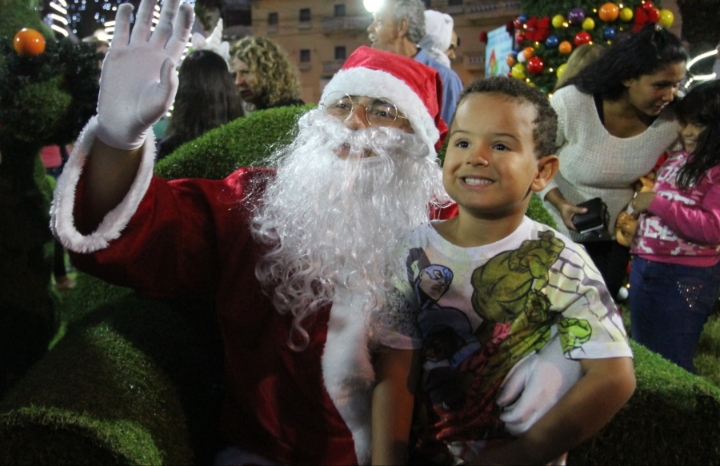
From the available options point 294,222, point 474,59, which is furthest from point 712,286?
point 474,59

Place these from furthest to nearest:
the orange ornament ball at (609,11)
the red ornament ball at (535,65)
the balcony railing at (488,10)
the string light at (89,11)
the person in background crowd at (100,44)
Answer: the balcony railing at (488,10)
the string light at (89,11)
the red ornament ball at (535,65)
the orange ornament ball at (609,11)
the person in background crowd at (100,44)

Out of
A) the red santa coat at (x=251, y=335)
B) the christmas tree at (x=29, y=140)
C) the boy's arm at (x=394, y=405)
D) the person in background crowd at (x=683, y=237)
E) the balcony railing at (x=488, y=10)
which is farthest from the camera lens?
the balcony railing at (x=488, y=10)

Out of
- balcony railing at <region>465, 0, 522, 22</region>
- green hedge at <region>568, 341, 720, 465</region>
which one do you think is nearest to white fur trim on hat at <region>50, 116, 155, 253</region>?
green hedge at <region>568, 341, 720, 465</region>

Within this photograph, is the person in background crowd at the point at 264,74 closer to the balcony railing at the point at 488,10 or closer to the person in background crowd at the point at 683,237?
the person in background crowd at the point at 683,237

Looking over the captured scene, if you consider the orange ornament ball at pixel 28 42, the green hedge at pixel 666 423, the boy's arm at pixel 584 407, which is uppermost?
the orange ornament ball at pixel 28 42

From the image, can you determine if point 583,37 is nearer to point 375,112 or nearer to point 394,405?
point 375,112

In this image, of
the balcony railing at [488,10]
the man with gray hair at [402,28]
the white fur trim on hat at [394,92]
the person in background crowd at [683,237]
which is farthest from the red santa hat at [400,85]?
the balcony railing at [488,10]

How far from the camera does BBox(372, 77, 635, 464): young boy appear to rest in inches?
38.9

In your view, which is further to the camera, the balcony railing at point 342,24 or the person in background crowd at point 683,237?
the balcony railing at point 342,24

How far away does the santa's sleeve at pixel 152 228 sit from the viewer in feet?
3.67

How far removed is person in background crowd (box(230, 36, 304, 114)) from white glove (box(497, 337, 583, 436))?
8.64 feet

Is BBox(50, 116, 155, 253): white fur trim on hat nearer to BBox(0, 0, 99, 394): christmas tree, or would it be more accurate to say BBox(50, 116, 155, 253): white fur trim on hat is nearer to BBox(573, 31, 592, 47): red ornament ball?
BBox(0, 0, 99, 394): christmas tree

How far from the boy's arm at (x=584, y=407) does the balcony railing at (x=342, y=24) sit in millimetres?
18530

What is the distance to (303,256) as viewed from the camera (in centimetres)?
133
